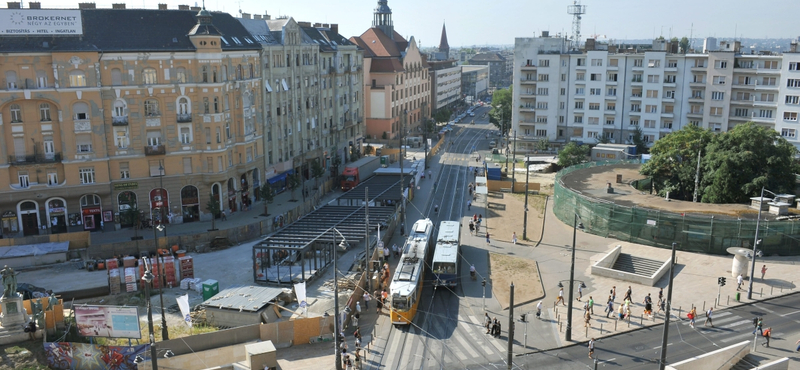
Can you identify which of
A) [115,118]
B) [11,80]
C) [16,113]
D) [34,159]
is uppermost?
[11,80]

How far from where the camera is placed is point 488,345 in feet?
129

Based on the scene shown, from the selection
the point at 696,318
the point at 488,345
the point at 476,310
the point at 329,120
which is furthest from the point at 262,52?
the point at 696,318

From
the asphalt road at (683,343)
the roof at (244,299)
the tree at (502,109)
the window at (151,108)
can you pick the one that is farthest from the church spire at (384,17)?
the asphalt road at (683,343)

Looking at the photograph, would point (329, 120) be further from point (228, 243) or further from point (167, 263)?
point (167, 263)

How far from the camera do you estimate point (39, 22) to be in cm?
5781

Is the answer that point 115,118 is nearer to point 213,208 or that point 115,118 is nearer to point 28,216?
point 28,216

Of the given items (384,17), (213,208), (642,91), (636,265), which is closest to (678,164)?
(636,265)

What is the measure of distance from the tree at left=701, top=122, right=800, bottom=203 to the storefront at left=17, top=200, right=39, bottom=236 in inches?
2514

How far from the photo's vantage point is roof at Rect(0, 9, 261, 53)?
58.4 metres

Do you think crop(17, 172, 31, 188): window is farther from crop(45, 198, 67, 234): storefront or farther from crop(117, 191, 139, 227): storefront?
crop(117, 191, 139, 227): storefront

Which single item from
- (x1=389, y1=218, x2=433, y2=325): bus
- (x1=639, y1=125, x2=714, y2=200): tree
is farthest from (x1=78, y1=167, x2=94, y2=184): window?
(x1=639, y1=125, x2=714, y2=200): tree

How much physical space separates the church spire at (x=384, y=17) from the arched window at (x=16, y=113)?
9074 cm

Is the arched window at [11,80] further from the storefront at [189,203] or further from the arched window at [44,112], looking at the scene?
the storefront at [189,203]

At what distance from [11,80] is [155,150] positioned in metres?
13.4
